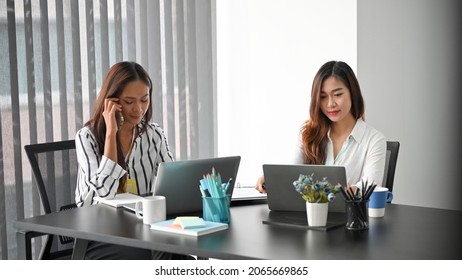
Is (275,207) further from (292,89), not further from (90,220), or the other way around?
(292,89)

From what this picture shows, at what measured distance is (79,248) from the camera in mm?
2604

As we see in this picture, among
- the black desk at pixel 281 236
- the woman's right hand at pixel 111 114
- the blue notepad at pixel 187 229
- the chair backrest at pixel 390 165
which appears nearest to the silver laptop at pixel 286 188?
the black desk at pixel 281 236

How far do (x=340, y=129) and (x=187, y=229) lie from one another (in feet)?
3.91

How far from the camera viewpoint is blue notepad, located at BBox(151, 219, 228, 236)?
7.61ft

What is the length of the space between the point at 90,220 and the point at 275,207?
67cm

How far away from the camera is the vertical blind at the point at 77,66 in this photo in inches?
134

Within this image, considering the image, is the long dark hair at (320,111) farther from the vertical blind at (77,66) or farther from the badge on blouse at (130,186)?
the vertical blind at (77,66)

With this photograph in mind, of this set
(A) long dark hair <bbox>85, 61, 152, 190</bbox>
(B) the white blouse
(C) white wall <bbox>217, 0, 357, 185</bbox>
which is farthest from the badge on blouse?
(C) white wall <bbox>217, 0, 357, 185</bbox>

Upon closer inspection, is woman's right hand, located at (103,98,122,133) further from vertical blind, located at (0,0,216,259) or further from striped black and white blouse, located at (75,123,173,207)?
vertical blind, located at (0,0,216,259)

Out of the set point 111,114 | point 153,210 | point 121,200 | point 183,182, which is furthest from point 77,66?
point 153,210

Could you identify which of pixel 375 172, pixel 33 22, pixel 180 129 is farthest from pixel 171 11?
pixel 375 172

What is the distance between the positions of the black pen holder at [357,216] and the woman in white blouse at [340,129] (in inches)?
30.1

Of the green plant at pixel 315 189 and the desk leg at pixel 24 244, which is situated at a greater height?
the green plant at pixel 315 189

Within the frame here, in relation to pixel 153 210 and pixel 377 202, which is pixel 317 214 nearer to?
pixel 377 202
